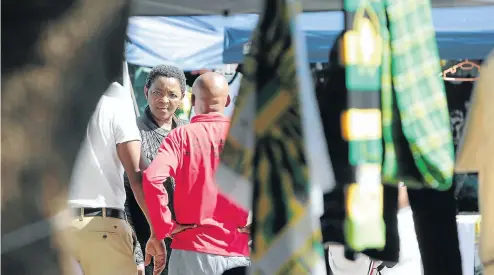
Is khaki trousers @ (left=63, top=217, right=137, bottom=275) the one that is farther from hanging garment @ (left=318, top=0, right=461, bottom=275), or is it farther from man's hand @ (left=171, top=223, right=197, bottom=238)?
hanging garment @ (left=318, top=0, right=461, bottom=275)

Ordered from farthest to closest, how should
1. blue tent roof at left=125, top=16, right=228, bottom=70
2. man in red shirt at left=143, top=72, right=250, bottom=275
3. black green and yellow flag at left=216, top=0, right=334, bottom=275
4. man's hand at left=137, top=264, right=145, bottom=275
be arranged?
blue tent roof at left=125, top=16, right=228, bottom=70 → man's hand at left=137, top=264, right=145, bottom=275 → man in red shirt at left=143, top=72, right=250, bottom=275 → black green and yellow flag at left=216, top=0, right=334, bottom=275

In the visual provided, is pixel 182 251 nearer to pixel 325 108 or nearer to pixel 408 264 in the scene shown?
pixel 408 264

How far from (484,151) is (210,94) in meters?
1.31

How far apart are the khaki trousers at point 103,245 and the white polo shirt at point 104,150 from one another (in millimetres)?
63

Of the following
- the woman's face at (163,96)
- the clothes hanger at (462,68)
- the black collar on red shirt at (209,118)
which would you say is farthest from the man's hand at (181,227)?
the clothes hanger at (462,68)

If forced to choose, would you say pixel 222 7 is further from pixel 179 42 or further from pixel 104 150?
pixel 179 42

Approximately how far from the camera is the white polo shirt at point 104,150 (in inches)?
107

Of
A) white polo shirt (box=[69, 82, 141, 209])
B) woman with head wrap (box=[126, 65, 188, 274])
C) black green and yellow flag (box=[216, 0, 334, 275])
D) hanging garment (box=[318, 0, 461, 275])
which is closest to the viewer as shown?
black green and yellow flag (box=[216, 0, 334, 275])

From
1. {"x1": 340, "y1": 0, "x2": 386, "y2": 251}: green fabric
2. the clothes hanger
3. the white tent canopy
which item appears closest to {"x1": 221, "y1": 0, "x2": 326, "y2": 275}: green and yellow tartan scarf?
{"x1": 340, "y1": 0, "x2": 386, "y2": 251}: green fabric

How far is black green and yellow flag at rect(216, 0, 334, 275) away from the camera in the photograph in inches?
61.2

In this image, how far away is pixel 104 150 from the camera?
2.79 metres

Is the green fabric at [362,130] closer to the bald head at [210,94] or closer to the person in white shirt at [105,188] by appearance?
the person in white shirt at [105,188]

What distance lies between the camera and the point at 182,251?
2973 millimetres

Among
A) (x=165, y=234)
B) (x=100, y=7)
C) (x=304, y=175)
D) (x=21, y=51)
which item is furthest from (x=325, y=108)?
(x=165, y=234)
